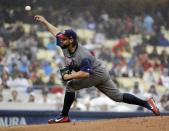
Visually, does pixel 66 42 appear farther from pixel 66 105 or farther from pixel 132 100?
pixel 132 100

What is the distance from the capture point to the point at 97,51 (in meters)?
17.4

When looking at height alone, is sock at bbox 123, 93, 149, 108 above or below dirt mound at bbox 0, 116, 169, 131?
above

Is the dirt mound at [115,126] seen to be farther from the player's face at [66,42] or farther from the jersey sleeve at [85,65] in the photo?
the player's face at [66,42]

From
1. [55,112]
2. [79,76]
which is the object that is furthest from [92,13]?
[79,76]

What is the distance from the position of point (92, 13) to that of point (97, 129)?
1106cm

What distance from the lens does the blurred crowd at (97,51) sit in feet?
50.5

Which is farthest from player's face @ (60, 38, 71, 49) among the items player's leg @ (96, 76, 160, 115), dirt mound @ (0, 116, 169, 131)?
dirt mound @ (0, 116, 169, 131)

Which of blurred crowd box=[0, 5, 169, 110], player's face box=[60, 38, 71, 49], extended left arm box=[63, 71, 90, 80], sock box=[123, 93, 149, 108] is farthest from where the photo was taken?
blurred crowd box=[0, 5, 169, 110]

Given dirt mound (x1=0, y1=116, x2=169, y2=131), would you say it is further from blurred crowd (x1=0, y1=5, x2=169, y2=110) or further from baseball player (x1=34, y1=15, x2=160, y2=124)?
blurred crowd (x1=0, y1=5, x2=169, y2=110)

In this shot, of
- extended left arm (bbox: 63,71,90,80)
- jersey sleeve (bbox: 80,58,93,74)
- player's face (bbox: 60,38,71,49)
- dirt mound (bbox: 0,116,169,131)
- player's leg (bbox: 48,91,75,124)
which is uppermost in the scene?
player's face (bbox: 60,38,71,49)

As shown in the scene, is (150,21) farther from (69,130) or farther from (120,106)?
A: (69,130)

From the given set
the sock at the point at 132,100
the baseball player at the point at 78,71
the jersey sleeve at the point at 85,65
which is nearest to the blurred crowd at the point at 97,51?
the sock at the point at 132,100

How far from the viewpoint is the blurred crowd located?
15398mm

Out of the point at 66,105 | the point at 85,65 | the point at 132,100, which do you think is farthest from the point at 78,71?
the point at 132,100
